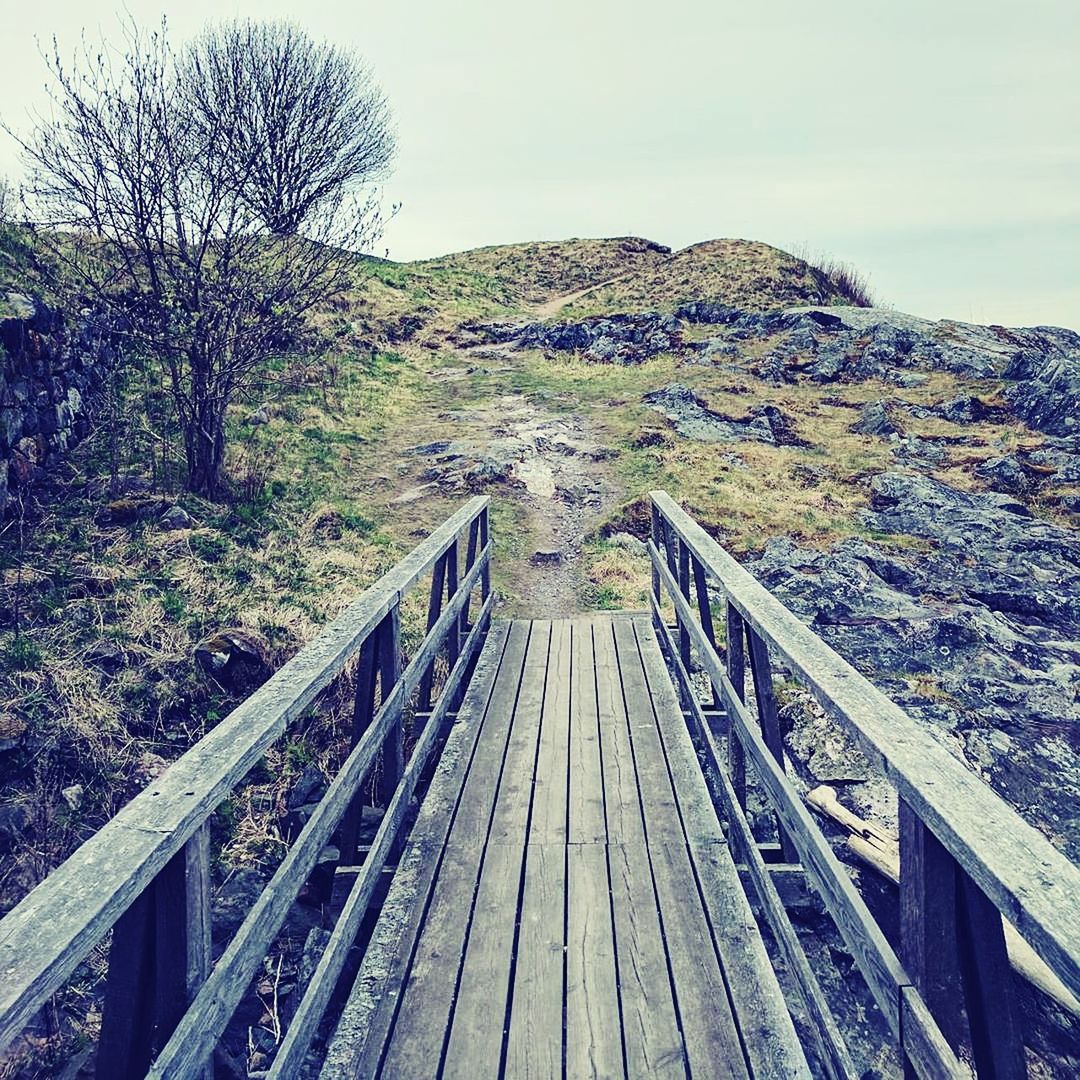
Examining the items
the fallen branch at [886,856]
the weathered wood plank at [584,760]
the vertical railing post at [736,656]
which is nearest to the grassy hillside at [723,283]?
the weathered wood plank at [584,760]

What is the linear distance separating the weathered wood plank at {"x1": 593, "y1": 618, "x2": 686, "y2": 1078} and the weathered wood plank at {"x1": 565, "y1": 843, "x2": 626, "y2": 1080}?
36mm

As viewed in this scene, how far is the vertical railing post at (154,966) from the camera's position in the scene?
1.48 m

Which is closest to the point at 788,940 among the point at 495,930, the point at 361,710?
the point at 495,930

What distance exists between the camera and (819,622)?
796 centimetres

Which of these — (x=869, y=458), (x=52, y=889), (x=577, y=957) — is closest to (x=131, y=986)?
(x=52, y=889)

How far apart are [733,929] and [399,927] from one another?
1300 millimetres

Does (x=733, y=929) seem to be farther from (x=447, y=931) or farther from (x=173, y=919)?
(x=173, y=919)

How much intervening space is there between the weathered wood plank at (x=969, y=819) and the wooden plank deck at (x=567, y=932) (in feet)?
3.71

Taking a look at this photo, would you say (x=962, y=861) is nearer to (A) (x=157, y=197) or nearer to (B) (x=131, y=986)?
(B) (x=131, y=986)

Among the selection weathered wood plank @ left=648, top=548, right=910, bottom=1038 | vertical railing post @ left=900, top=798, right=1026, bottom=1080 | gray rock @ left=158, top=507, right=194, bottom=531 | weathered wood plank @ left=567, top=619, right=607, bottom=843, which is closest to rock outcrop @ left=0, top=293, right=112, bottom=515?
gray rock @ left=158, top=507, right=194, bottom=531

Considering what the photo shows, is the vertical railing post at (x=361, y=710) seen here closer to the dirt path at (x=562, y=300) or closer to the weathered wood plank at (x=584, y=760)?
the weathered wood plank at (x=584, y=760)

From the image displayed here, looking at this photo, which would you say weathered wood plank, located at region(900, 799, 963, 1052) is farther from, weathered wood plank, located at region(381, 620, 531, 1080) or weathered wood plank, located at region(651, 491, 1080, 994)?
weathered wood plank, located at region(381, 620, 531, 1080)

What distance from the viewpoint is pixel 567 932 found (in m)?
2.83

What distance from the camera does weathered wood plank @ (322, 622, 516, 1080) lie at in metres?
2.32
